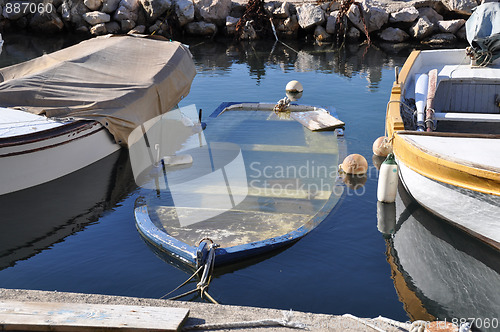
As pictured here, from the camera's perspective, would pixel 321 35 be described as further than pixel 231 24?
No

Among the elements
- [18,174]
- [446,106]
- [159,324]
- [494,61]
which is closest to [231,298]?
[159,324]

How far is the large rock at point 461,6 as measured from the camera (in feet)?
89.0

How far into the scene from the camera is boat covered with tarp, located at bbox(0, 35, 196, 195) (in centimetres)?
1101

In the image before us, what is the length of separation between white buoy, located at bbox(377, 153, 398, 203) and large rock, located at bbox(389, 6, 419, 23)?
19.2m

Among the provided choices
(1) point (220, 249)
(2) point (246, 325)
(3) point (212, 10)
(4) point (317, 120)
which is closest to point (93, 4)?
(3) point (212, 10)

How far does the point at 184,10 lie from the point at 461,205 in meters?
23.7

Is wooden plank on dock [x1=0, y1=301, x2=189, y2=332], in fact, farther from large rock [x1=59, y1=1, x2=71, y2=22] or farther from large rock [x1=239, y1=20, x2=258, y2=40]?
large rock [x1=59, y1=1, x2=71, y2=22]

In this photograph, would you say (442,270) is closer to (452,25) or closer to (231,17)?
(452,25)

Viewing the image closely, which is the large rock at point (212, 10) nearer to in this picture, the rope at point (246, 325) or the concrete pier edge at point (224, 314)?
the concrete pier edge at point (224, 314)

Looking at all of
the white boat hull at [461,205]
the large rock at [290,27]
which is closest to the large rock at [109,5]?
the large rock at [290,27]

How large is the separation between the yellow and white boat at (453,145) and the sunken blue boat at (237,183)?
5.58 feet

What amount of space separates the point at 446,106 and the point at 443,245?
454 centimetres

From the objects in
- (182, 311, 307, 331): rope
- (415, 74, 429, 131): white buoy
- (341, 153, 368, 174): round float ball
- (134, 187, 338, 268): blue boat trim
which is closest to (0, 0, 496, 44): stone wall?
(415, 74, 429, 131): white buoy

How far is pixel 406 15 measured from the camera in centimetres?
2719
